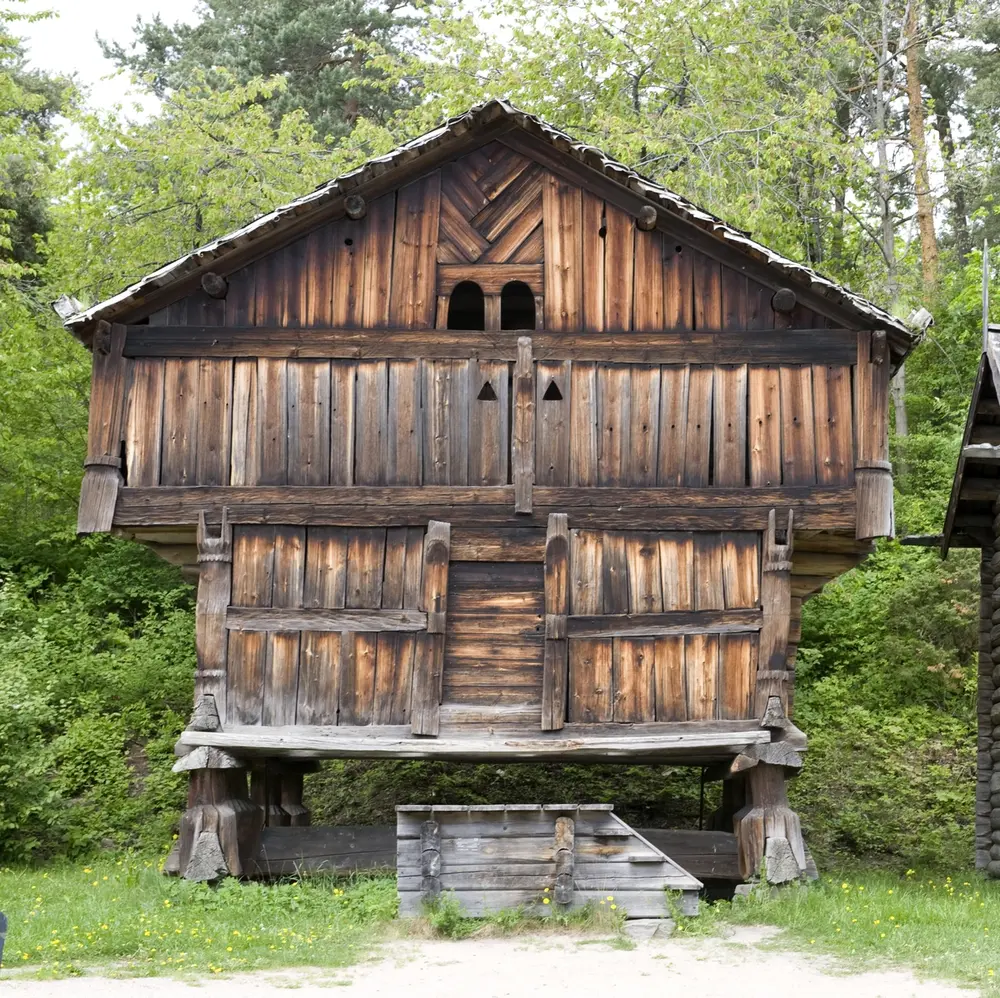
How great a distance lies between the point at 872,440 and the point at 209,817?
7.42m

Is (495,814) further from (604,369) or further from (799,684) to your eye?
(799,684)

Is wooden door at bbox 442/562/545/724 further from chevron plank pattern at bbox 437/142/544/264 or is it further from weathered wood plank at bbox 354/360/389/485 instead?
chevron plank pattern at bbox 437/142/544/264

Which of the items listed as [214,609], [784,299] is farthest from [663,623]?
[214,609]

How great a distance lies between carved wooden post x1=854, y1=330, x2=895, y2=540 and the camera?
13.0 m

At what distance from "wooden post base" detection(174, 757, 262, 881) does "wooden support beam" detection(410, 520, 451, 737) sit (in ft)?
6.21

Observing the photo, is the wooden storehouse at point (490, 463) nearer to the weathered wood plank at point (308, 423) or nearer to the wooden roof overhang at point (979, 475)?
the weathered wood plank at point (308, 423)

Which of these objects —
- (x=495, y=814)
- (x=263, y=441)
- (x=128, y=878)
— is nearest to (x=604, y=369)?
(x=263, y=441)

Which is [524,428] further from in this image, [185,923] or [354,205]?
[185,923]

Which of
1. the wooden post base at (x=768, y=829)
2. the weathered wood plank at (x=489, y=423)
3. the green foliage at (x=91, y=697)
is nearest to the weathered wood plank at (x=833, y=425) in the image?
the wooden post base at (x=768, y=829)

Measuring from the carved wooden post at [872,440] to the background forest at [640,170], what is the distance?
5.45 m

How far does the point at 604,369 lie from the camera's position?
13.5 meters

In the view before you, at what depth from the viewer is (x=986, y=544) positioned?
16.7 meters

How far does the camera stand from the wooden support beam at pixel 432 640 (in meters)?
12.9

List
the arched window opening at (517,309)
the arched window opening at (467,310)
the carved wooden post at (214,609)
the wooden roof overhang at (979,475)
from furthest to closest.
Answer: the arched window opening at (517,309) → the arched window opening at (467,310) → the wooden roof overhang at (979,475) → the carved wooden post at (214,609)
